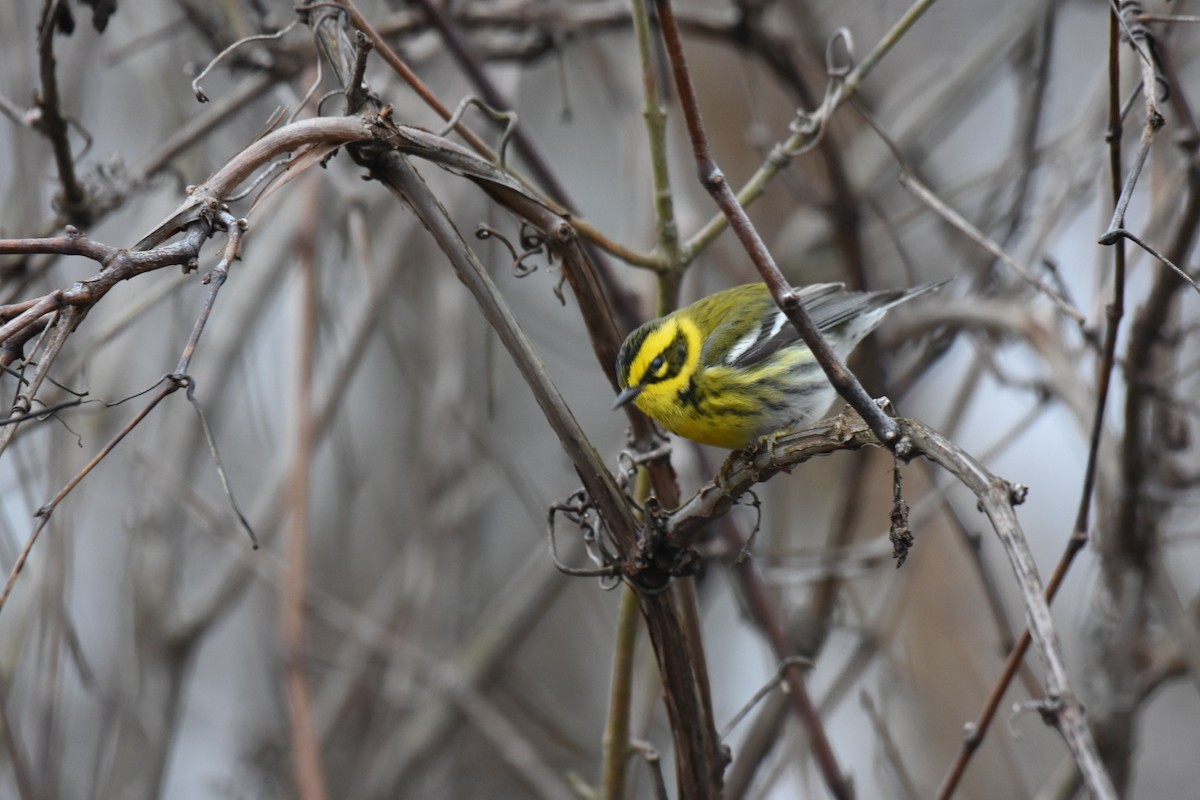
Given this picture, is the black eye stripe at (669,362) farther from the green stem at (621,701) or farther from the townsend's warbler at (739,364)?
the green stem at (621,701)

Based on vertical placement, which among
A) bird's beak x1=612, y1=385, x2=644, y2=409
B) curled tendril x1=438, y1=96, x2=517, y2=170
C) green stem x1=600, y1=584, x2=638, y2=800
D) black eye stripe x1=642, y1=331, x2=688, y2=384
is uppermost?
black eye stripe x1=642, y1=331, x2=688, y2=384

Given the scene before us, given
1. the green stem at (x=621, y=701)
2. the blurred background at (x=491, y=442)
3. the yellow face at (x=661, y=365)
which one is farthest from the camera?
the blurred background at (x=491, y=442)

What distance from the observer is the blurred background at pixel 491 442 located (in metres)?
3.00

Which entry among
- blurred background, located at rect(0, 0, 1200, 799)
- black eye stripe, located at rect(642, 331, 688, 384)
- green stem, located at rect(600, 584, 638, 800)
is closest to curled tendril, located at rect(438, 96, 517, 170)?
blurred background, located at rect(0, 0, 1200, 799)

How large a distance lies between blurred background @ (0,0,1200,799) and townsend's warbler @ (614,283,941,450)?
256mm

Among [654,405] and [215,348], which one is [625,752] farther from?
[215,348]

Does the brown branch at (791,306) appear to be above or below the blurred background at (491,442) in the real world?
below

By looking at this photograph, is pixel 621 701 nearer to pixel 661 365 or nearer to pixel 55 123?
pixel 661 365

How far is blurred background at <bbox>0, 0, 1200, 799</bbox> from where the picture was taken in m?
3.00

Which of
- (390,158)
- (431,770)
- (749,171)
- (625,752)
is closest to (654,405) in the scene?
(625,752)

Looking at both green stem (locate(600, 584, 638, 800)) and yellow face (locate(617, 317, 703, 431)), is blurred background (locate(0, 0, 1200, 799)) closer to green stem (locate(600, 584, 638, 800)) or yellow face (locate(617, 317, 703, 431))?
yellow face (locate(617, 317, 703, 431))

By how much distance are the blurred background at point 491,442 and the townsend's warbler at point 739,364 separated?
26cm

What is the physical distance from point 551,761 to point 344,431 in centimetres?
207

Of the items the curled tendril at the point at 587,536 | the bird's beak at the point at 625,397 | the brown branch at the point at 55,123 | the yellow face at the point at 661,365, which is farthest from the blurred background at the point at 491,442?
the curled tendril at the point at 587,536
